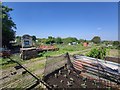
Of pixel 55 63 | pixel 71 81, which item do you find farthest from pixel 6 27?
pixel 71 81

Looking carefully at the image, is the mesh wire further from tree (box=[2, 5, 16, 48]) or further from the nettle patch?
tree (box=[2, 5, 16, 48])

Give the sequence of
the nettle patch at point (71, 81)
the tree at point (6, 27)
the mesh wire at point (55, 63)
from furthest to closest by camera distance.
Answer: the tree at point (6, 27) → the mesh wire at point (55, 63) → the nettle patch at point (71, 81)

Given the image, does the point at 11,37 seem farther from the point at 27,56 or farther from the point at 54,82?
the point at 54,82

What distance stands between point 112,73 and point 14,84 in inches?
167

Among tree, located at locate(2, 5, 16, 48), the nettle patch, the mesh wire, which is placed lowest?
the nettle patch

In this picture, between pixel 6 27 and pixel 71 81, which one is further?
pixel 6 27

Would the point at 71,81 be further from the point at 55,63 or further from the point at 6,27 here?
the point at 6,27

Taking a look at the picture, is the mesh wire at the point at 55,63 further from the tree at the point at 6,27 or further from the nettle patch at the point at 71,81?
the tree at the point at 6,27

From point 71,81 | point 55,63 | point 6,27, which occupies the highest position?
point 6,27

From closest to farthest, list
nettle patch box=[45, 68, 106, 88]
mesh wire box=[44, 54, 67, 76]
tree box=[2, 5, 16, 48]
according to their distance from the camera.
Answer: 1. nettle patch box=[45, 68, 106, 88]
2. mesh wire box=[44, 54, 67, 76]
3. tree box=[2, 5, 16, 48]

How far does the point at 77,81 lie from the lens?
601cm

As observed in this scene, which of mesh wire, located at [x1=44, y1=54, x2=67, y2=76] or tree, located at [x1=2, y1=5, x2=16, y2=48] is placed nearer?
mesh wire, located at [x1=44, y1=54, x2=67, y2=76]

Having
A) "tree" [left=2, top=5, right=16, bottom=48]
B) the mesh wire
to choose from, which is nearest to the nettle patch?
the mesh wire

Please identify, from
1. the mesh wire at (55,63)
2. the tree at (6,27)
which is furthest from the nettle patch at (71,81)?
the tree at (6,27)
